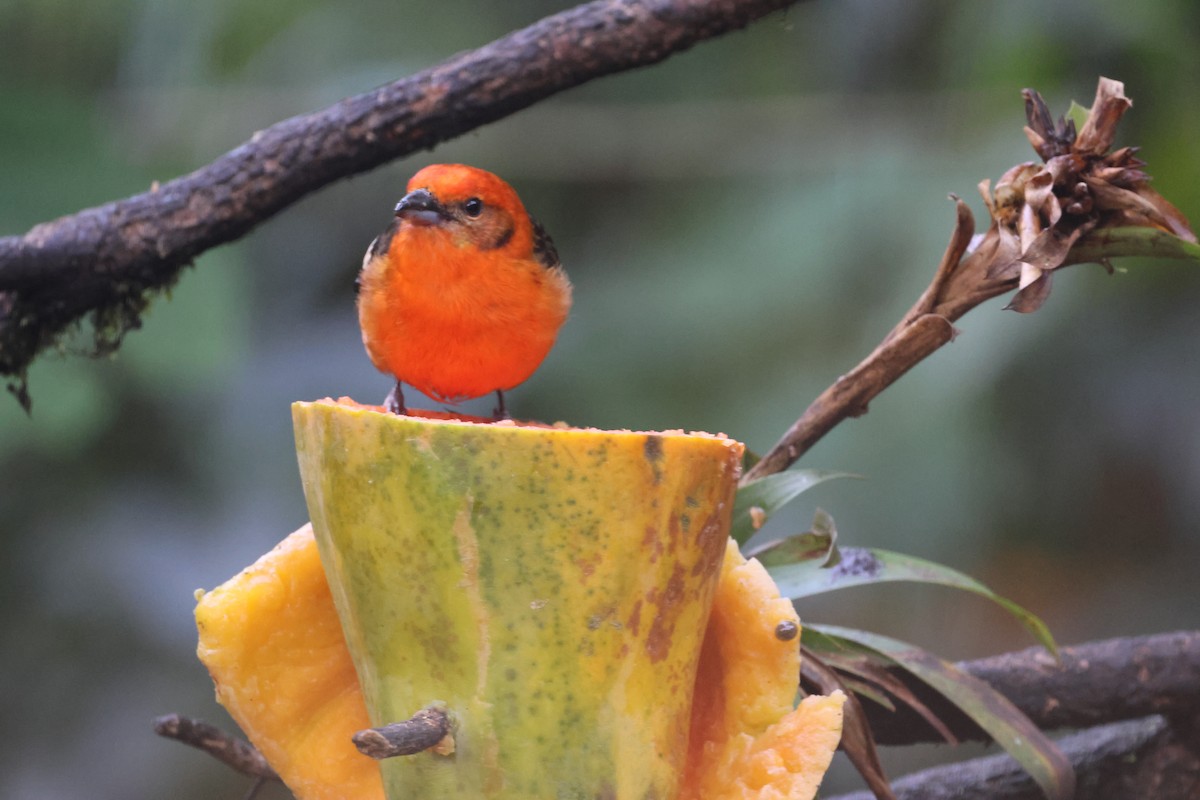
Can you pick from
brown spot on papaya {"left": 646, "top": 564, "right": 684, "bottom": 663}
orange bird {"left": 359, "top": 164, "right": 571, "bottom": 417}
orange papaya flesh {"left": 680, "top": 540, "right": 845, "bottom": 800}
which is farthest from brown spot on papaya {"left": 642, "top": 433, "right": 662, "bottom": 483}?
orange bird {"left": 359, "top": 164, "right": 571, "bottom": 417}

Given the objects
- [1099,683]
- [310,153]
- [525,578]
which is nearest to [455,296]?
[310,153]

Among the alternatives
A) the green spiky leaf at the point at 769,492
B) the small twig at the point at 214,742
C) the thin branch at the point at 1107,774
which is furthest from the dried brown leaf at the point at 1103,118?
the small twig at the point at 214,742

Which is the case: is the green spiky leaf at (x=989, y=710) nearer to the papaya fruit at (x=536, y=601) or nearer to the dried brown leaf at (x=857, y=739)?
the dried brown leaf at (x=857, y=739)

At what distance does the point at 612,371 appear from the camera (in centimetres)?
434

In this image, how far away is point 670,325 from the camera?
436 centimetres

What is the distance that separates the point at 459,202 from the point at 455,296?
0.15 m

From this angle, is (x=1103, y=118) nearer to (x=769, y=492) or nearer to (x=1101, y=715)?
(x=769, y=492)

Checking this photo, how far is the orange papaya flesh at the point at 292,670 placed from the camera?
4.59 feet

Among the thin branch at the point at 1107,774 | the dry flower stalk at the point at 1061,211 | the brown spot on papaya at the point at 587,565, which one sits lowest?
the thin branch at the point at 1107,774

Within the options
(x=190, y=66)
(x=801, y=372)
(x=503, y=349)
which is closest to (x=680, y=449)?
(x=503, y=349)

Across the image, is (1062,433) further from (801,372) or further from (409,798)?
(409,798)

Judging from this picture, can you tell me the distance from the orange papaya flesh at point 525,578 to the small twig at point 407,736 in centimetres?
4

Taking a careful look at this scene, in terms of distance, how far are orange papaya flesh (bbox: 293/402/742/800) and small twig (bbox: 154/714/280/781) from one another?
0.97 ft

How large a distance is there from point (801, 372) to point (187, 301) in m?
1.92
